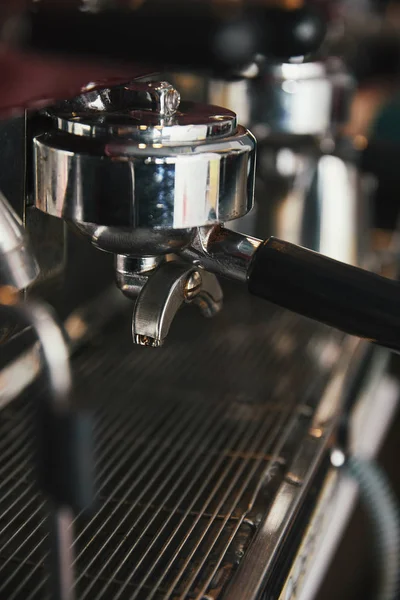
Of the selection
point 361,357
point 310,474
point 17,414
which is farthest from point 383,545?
point 17,414

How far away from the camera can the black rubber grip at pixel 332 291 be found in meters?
0.42

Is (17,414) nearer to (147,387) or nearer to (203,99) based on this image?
(147,387)

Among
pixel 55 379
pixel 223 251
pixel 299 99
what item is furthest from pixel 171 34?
pixel 55 379

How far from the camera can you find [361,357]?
772 mm

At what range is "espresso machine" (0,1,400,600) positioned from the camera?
0.39 meters

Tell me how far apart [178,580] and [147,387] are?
0.26 m

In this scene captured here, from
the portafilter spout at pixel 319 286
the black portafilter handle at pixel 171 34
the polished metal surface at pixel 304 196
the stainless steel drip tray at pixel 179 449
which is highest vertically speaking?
the black portafilter handle at pixel 171 34

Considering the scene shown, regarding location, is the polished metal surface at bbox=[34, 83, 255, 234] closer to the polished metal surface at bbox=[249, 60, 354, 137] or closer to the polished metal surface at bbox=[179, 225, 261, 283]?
the polished metal surface at bbox=[179, 225, 261, 283]

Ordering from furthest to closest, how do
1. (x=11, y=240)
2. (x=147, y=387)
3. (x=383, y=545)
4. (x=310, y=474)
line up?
(x=383, y=545) < (x=147, y=387) < (x=310, y=474) < (x=11, y=240)

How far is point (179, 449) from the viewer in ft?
1.93

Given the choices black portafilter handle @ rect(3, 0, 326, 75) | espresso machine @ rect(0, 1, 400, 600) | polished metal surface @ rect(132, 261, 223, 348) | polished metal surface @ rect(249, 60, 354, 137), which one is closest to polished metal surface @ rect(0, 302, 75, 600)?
espresso machine @ rect(0, 1, 400, 600)

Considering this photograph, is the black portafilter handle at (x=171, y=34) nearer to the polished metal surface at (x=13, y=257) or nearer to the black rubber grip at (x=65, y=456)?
the polished metal surface at (x=13, y=257)

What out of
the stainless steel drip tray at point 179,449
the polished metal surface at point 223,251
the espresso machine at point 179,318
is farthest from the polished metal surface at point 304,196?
the polished metal surface at point 223,251

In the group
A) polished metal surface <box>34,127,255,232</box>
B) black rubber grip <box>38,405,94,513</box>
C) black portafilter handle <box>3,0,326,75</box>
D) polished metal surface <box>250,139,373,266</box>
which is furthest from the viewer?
polished metal surface <box>250,139,373,266</box>
